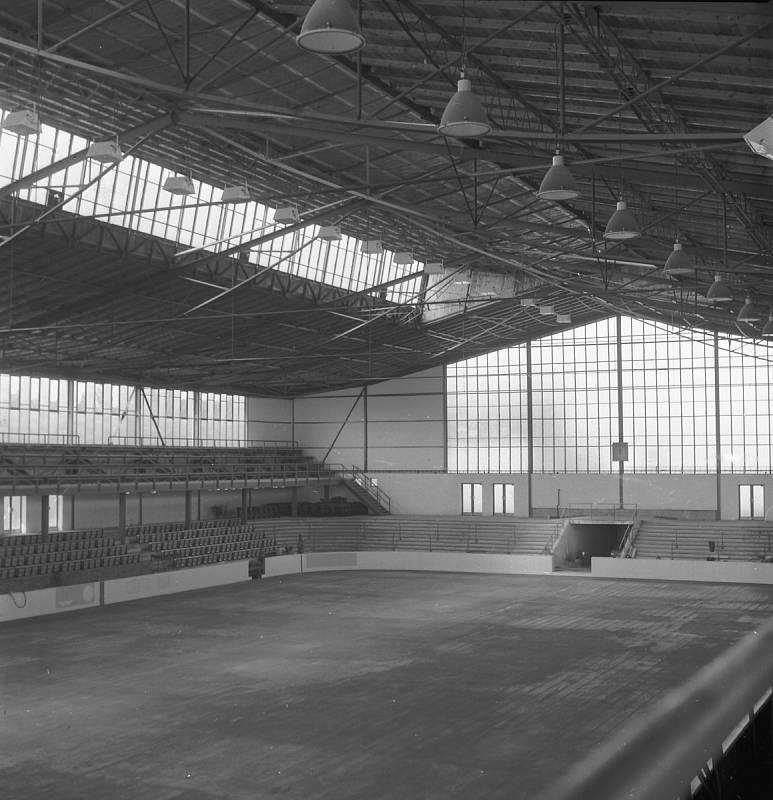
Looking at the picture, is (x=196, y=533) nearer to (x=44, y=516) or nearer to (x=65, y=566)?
(x=44, y=516)

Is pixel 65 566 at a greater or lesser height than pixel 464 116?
lesser

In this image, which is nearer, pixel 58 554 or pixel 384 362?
pixel 58 554

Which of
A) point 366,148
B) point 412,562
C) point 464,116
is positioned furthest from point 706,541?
point 464,116

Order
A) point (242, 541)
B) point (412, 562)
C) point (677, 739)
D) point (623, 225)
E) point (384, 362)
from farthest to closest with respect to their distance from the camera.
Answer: point (384, 362), point (412, 562), point (242, 541), point (623, 225), point (677, 739)

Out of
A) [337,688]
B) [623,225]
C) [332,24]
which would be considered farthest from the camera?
[337,688]

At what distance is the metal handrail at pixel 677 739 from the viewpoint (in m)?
4.12

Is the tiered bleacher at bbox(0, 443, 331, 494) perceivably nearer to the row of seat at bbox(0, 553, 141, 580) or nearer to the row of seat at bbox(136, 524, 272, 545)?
the row of seat at bbox(136, 524, 272, 545)

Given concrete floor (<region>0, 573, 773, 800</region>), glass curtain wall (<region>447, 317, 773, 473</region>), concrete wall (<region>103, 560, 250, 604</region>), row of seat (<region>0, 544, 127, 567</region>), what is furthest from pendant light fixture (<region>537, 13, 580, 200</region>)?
glass curtain wall (<region>447, 317, 773, 473</region>)

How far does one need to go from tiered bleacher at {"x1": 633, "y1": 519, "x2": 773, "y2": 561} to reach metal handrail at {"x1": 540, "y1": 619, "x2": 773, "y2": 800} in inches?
1406

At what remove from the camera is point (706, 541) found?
41781mm

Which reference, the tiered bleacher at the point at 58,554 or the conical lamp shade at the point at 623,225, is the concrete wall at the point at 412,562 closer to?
the tiered bleacher at the point at 58,554

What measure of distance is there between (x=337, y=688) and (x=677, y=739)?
1539 centimetres

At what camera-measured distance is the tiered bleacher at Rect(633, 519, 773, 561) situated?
40.5 metres

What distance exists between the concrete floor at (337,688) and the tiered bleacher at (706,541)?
6.78 metres
